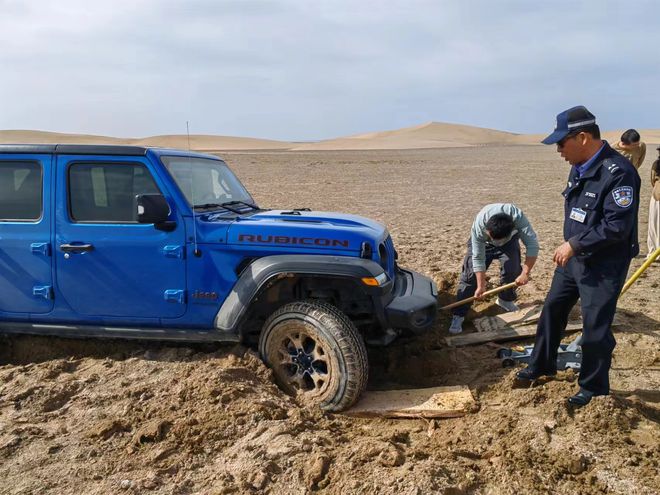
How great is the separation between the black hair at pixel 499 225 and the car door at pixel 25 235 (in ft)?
12.9

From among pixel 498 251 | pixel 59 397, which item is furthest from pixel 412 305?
pixel 59 397

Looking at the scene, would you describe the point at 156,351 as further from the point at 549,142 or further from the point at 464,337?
the point at 549,142

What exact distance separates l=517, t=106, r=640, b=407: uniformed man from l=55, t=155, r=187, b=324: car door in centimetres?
282

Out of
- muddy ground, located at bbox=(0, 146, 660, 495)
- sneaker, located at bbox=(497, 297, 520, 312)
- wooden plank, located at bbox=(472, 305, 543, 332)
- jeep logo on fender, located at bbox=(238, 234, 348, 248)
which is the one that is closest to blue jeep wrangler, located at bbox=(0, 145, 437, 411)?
jeep logo on fender, located at bbox=(238, 234, 348, 248)

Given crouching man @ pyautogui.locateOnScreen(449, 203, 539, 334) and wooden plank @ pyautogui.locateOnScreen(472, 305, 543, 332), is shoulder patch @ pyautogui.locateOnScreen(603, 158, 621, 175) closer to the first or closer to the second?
crouching man @ pyautogui.locateOnScreen(449, 203, 539, 334)

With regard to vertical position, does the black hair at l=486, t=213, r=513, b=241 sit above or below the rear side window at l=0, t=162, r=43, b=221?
below

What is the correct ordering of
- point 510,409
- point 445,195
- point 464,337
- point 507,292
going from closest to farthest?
point 510,409 < point 464,337 < point 507,292 < point 445,195

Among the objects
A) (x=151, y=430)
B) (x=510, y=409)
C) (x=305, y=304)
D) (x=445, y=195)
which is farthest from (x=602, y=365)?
(x=445, y=195)

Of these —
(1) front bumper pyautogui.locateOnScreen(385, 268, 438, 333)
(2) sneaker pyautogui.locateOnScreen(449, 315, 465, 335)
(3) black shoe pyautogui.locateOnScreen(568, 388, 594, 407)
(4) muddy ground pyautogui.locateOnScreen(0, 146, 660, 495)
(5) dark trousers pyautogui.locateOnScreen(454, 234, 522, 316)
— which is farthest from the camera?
(5) dark trousers pyautogui.locateOnScreen(454, 234, 522, 316)

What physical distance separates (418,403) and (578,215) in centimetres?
173

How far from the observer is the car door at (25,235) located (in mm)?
4406

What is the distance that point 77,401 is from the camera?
411 cm

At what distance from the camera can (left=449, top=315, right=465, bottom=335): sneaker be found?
5.79m

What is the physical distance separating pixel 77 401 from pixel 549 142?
12.6ft
